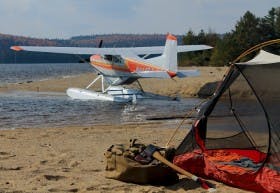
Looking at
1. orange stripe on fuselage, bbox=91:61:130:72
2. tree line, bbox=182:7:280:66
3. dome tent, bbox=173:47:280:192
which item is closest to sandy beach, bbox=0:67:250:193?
dome tent, bbox=173:47:280:192

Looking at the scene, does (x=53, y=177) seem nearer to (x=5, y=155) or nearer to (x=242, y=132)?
(x=5, y=155)

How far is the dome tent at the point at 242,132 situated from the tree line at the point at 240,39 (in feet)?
144

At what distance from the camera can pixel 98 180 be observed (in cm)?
701

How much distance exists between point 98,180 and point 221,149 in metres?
2.16

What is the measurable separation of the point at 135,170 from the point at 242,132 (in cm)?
205

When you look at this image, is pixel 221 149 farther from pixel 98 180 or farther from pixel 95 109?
pixel 95 109

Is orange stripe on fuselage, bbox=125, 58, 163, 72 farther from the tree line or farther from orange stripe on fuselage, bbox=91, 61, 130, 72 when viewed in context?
the tree line

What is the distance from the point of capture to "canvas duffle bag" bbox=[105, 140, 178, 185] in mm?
6859

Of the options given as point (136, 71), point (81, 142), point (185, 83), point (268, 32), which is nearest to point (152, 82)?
point (185, 83)

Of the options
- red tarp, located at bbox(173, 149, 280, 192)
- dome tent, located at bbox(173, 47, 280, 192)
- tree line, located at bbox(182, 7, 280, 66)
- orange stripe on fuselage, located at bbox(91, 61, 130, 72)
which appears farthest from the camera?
tree line, located at bbox(182, 7, 280, 66)

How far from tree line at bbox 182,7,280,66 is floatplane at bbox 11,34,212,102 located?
1063 inches

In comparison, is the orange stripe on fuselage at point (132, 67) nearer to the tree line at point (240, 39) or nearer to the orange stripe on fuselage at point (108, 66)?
the orange stripe on fuselage at point (108, 66)

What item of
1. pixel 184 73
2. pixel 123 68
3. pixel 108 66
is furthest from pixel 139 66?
pixel 108 66

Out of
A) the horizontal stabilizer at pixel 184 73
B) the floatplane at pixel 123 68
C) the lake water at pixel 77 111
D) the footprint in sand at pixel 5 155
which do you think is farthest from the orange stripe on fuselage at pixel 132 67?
the footprint in sand at pixel 5 155
